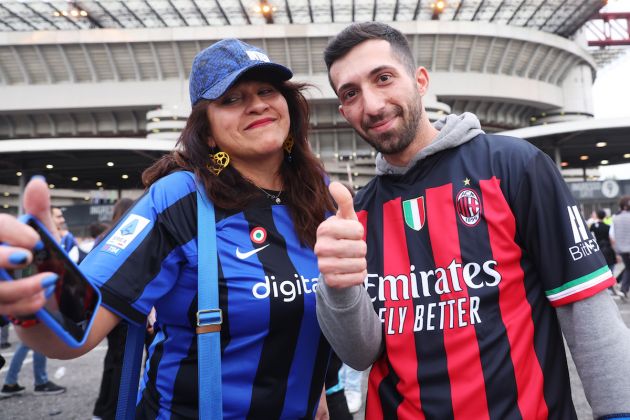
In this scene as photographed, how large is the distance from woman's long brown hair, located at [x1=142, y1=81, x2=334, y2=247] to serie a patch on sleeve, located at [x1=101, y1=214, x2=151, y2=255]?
276 mm

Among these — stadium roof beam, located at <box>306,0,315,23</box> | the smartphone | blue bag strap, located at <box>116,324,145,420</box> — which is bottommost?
blue bag strap, located at <box>116,324,145,420</box>

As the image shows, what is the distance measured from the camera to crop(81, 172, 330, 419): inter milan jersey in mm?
1429

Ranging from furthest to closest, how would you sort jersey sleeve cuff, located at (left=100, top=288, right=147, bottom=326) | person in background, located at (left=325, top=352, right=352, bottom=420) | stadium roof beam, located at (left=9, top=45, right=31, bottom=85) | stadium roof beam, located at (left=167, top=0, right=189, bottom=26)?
stadium roof beam, located at (left=9, top=45, right=31, bottom=85) < stadium roof beam, located at (left=167, top=0, right=189, bottom=26) < person in background, located at (left=325, top=352, right=352, bottom=420) < jersey sleeve cuff, located at (left=100, top=288, right=147, bottom=326)

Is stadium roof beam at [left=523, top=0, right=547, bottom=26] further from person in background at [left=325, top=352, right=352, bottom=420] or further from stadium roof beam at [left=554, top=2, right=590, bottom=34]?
person in background at [left=325, top=352, right=352, bottom=420]

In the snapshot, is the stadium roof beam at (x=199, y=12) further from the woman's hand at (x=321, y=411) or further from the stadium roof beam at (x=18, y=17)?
the woman's hand at (x=321, y=411)

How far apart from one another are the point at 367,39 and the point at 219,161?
0.81 meters

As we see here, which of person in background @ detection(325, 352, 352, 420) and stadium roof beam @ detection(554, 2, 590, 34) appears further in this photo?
stadium roof beam @ detection(554, 2, 590, 34)

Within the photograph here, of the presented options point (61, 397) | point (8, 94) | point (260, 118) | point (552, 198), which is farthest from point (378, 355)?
point (8, 94)

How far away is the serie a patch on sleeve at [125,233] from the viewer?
4.58 feet

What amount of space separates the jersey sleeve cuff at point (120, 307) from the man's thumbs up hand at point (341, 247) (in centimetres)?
66

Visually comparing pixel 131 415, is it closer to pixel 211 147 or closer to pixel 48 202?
pixel 48 202

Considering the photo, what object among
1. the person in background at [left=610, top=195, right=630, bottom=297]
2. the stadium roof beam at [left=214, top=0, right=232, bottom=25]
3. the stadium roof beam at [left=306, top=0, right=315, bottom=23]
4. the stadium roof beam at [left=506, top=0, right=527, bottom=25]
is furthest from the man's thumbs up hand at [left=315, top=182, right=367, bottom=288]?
the stadium roof beam at [left=506, top=0, right=527, bottom=25]

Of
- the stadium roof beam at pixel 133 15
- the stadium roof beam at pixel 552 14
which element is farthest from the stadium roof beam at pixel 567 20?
the stadium roof beam at pixel 133 15

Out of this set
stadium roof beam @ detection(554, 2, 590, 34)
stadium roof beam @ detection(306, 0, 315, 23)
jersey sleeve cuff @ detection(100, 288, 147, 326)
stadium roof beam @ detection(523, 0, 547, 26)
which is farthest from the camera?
stadium roof beam @ detection(554, 2, 590, 34)
